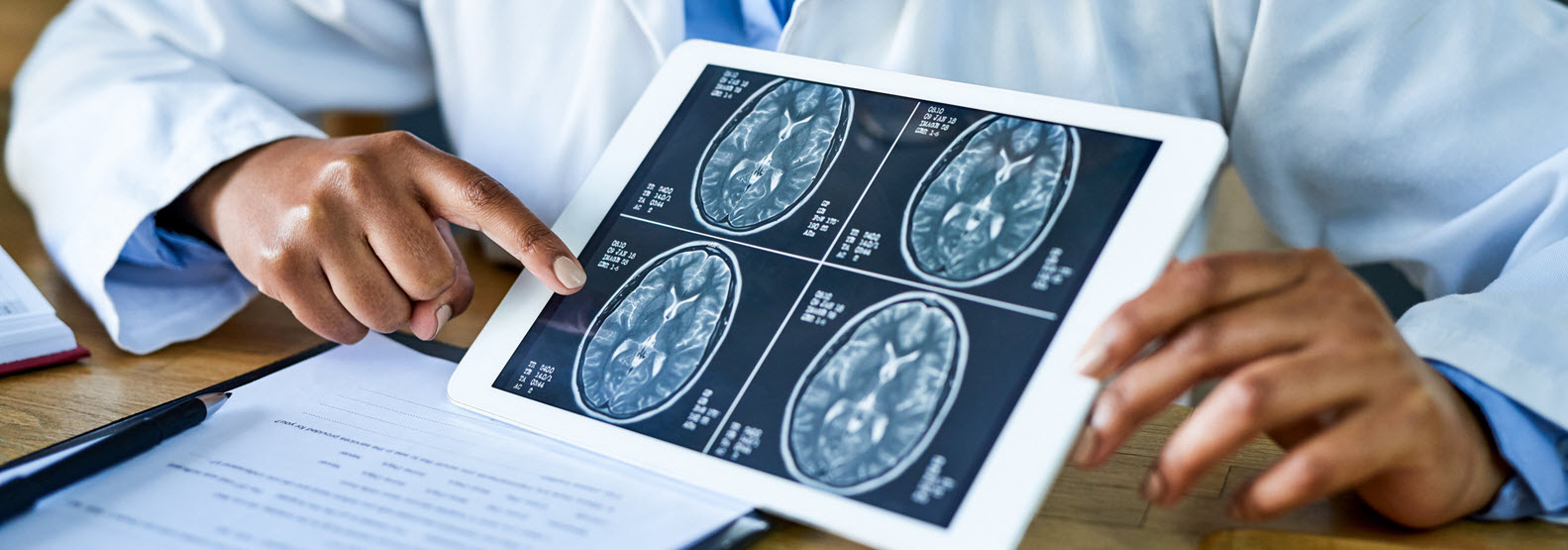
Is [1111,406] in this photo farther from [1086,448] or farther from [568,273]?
[568,273]

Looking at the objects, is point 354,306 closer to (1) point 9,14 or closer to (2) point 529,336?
(2) point 529,336

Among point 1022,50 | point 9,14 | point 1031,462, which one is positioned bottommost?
point 9,14

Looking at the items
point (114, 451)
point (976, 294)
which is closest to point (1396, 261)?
point (976, 294)

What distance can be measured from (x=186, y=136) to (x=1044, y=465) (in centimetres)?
58

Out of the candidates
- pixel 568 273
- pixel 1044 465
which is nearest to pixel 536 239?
pixel 568 273

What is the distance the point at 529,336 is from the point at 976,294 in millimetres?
216

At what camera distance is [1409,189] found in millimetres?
666

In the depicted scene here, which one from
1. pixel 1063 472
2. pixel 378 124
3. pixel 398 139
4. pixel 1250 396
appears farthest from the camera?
pixel 378 124

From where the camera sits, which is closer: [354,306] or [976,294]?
[976,294]

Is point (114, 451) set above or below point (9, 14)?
above

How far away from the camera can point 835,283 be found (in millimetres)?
460

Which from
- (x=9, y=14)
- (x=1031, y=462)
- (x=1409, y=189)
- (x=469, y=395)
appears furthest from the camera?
(x=9, y=14)

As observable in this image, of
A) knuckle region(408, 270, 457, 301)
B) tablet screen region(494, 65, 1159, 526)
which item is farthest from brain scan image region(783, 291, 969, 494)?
knuckle region(408, 270, 457, 301)

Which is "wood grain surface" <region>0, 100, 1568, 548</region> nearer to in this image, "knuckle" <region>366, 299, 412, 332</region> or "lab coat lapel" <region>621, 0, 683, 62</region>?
"knuckle" <region>366, 299, 412, 332</region>
